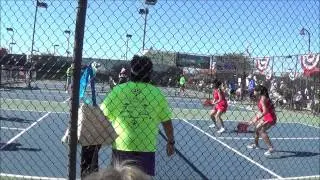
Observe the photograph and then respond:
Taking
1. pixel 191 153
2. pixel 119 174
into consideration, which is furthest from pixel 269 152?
pixel 119 174

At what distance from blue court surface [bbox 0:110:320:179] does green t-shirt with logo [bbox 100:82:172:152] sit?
3095 millimetres

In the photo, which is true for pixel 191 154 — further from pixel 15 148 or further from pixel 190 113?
pixel 190 113

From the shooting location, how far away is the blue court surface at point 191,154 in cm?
869

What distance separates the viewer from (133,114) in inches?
195

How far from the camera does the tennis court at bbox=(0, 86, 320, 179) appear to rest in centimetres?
868

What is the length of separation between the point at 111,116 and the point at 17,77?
29.5m

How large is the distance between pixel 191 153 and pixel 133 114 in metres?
6.31

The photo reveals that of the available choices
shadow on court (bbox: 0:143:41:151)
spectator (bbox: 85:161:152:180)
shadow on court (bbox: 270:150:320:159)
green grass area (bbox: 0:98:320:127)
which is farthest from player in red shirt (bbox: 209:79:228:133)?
spectator (bbox: 85:161:152:180)

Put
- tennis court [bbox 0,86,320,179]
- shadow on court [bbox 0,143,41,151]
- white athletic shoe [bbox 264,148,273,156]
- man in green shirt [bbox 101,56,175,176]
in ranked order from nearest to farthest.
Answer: man in green shirt [bbox 101,56,175,176]
tennis court [bbox 0,86,320,179]
shadow on court [bbox 0,143,41,151]
white athletic shoe [bbox 264,148,273,156]

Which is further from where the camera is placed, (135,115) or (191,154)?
(191,154)

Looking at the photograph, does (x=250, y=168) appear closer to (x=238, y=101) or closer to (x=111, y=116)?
(x=111, y=116)

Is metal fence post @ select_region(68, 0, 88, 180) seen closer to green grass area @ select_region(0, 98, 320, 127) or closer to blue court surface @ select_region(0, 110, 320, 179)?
blue court surface @ select_region(0, 110, 320, 179)

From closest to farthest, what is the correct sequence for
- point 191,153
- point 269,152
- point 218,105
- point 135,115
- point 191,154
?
point 135,115 < point 191,154 < point 191,153 < point 269,152 < point 218,105

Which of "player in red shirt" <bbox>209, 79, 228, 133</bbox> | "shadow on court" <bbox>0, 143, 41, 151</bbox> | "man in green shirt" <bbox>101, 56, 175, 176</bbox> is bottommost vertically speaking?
"shadow on court" <bbox>0, 143, 41, 151</bbox>
